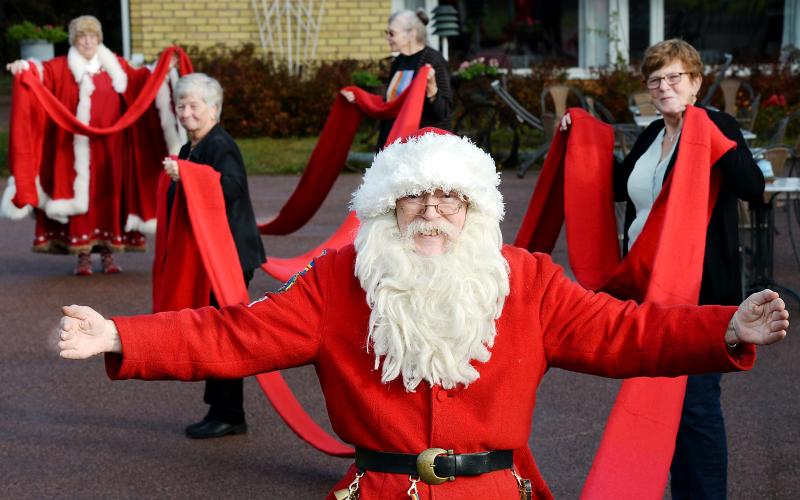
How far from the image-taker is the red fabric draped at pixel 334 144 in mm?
9117

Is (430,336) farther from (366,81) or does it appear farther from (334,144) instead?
(366,81)

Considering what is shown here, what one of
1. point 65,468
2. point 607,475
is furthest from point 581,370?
point 65,468

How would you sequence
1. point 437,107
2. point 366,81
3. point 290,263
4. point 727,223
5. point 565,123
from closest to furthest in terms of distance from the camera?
1. point 727,223
2. point 565,123
3. point 290,263
4. point 437,107
5. point 366,81

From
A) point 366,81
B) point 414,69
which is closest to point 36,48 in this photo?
point 366,81

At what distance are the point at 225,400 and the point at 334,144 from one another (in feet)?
10.8

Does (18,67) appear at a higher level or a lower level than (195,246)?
higher

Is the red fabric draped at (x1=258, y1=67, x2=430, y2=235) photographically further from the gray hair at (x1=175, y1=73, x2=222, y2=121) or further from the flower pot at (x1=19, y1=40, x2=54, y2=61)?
the flower pot at (x1=19, y1=40, x2=54, y2=61)


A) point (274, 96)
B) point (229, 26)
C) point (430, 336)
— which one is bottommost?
point (430, 336)

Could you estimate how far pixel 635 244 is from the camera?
4863 mm

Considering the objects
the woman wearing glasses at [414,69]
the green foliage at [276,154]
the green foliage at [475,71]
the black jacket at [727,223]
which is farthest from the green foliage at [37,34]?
the black jacket at [727,223]

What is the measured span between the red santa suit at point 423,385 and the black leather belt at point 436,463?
0.06ft

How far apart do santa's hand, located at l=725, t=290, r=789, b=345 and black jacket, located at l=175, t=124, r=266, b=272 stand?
12.6 feet

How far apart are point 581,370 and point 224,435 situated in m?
3.49

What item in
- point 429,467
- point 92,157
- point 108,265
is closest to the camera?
point 429,467
